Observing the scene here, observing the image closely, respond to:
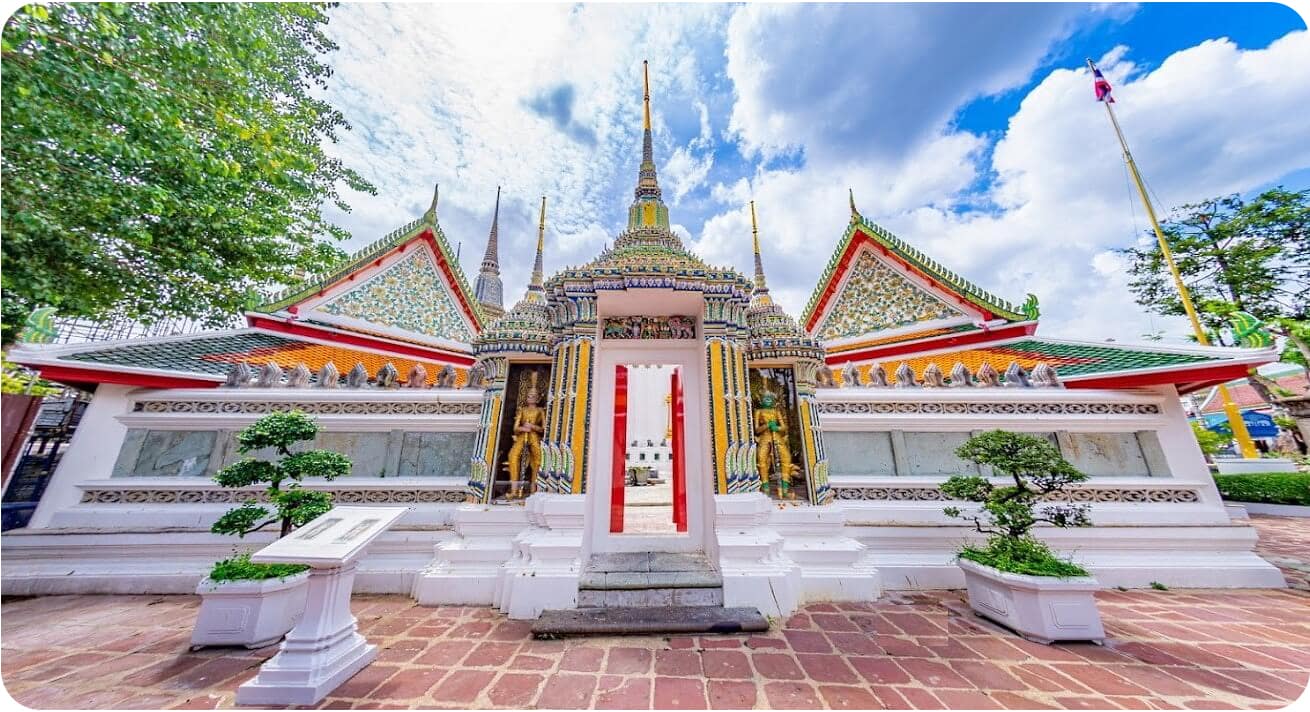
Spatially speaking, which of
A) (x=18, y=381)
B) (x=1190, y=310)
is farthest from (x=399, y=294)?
(x=1190, y=310)

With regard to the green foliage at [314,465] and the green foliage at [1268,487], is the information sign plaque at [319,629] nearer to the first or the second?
the green foliage at [314,465]

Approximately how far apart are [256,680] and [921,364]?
9006 millimetres

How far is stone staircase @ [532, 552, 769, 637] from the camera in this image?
3572 mm

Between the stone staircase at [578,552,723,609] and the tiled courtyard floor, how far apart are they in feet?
1.70

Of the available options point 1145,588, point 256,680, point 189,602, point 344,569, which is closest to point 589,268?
point 344,569

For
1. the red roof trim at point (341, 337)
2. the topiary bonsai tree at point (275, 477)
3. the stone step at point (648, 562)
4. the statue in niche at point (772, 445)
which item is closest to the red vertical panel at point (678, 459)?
the stone step at point (648, 562)

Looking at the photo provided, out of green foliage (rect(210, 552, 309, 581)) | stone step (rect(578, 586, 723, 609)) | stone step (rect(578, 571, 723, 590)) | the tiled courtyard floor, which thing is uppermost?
green foliage (rect(210, 552, 309, 581))

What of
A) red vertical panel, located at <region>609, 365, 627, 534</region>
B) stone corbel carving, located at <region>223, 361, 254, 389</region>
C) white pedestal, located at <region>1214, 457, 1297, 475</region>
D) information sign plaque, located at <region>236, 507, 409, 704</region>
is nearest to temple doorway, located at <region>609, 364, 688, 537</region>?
red vertical panel, located at <region>609, 365, 627, 534</region>

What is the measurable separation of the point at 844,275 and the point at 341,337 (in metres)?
10.2

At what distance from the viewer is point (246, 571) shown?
3635mm

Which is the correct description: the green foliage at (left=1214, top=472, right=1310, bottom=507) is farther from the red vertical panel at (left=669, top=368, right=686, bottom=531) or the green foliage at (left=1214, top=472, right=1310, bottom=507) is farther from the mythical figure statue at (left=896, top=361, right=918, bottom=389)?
the red vertical panel at (left=669, top=368, right=686, bottom=531)

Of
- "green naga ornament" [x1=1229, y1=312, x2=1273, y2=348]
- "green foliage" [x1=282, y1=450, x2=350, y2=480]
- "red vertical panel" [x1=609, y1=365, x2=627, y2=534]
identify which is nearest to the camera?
"green foliage" [x1=282, y1=450, x2=350, y2=480]

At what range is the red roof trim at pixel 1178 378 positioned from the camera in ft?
15.9

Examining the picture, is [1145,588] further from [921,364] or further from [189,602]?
[189,602]
